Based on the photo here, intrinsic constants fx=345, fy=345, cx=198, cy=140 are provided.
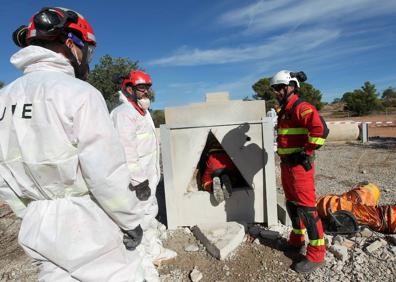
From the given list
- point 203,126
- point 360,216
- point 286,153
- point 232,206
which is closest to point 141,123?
point 203,126

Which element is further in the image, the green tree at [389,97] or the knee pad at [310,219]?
the green tree at [389,97]

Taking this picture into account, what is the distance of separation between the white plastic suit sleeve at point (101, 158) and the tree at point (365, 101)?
1514 inches

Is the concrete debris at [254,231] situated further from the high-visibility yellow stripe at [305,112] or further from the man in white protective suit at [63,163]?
the man in white protective suit at [63,163]

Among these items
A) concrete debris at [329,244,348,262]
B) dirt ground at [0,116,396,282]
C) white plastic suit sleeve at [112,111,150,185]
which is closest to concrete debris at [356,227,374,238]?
concrete debris at [329,244,348,262]

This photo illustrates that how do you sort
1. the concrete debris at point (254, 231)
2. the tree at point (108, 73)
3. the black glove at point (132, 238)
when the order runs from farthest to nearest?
the tree at point (108, 73)
the concrete debris at point (254, 231)
the black glove at point (132, 238)

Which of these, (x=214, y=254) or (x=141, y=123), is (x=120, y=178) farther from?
(x=214, y=254)

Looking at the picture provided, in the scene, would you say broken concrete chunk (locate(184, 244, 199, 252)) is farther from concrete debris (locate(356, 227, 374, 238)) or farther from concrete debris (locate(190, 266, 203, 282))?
concrete debris (locate(356, 227, 374, 238))

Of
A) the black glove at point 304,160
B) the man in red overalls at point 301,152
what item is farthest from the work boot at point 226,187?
the black glove at point 304,160

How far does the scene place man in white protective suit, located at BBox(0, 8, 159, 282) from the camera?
166 centimetres

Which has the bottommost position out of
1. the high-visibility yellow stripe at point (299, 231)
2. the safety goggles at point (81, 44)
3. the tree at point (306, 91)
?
the high-visibility yellow stripe at point (299, 231)

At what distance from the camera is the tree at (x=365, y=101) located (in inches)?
1407

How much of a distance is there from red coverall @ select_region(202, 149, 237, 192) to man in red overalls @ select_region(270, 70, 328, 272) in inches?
46.5

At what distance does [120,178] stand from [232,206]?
343cm

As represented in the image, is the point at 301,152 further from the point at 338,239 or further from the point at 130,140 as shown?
the point at 130,140
